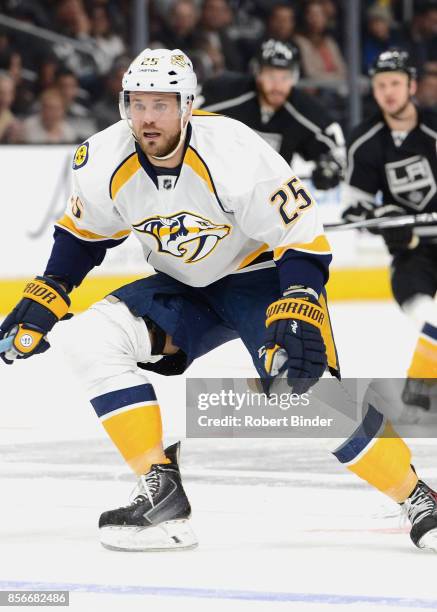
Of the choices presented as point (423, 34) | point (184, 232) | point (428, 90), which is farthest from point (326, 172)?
point (423, 34)

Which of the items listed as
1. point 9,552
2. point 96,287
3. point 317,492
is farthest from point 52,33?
point 9,552

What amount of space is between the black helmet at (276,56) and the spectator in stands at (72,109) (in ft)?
7.88

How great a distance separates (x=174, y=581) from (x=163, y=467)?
0.50m

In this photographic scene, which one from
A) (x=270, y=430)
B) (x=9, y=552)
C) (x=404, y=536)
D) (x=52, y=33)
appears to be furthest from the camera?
(x=52, y=33)

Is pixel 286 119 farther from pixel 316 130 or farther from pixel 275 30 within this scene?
pixel 275 30

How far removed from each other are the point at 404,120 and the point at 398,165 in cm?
18

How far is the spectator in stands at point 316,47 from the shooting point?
10.7 metres

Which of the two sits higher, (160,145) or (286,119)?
(160,145)

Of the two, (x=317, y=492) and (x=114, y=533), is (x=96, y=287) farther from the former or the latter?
(x=114, y=533)

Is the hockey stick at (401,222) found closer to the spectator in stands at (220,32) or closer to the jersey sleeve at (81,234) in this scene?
the jersey sleeve at (81,234)

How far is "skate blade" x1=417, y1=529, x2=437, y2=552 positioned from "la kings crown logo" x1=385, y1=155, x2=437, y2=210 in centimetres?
289

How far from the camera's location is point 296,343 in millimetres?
3352

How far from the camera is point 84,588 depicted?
118 inches

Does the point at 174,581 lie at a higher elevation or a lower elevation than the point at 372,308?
higher
